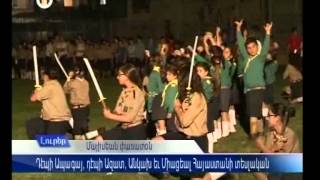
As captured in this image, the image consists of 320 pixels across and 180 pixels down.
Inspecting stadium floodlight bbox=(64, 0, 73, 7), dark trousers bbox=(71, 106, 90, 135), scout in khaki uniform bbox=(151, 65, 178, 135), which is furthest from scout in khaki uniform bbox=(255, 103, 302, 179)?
stadium floodlight bbox=(64, 0, 73, 7)

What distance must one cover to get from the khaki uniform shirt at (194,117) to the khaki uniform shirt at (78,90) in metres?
0.69

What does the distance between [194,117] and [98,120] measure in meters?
0.70

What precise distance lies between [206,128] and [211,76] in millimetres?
380

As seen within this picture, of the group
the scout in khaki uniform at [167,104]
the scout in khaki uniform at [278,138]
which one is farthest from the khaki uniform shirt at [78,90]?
the scout in khaki uniform at [278,138]

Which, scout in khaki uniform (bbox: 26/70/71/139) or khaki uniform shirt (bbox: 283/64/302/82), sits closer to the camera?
khaki uniform shirt (bbox: 283/64/302/82)

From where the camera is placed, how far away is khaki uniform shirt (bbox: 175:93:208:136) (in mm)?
5750

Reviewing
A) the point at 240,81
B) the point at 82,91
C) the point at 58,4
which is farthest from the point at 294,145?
the point at 58,4

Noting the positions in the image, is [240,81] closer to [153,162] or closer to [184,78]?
[184,78]

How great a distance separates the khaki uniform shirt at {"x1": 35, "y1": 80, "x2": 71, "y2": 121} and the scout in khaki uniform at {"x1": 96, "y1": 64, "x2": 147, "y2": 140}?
1.01 feet

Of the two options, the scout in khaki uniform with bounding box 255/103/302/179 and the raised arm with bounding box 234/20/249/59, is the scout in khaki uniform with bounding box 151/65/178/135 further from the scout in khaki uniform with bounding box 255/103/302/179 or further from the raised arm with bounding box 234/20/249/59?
the scout in khaki uniform with bounding box 255/103/302/179

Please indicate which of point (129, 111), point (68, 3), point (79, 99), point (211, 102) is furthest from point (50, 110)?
point (211, 102)

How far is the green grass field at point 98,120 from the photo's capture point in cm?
573

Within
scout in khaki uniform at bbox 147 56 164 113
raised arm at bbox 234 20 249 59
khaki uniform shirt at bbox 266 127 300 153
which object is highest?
raised arm at bbox 234 20 249 59

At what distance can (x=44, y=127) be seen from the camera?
19.0 ft
